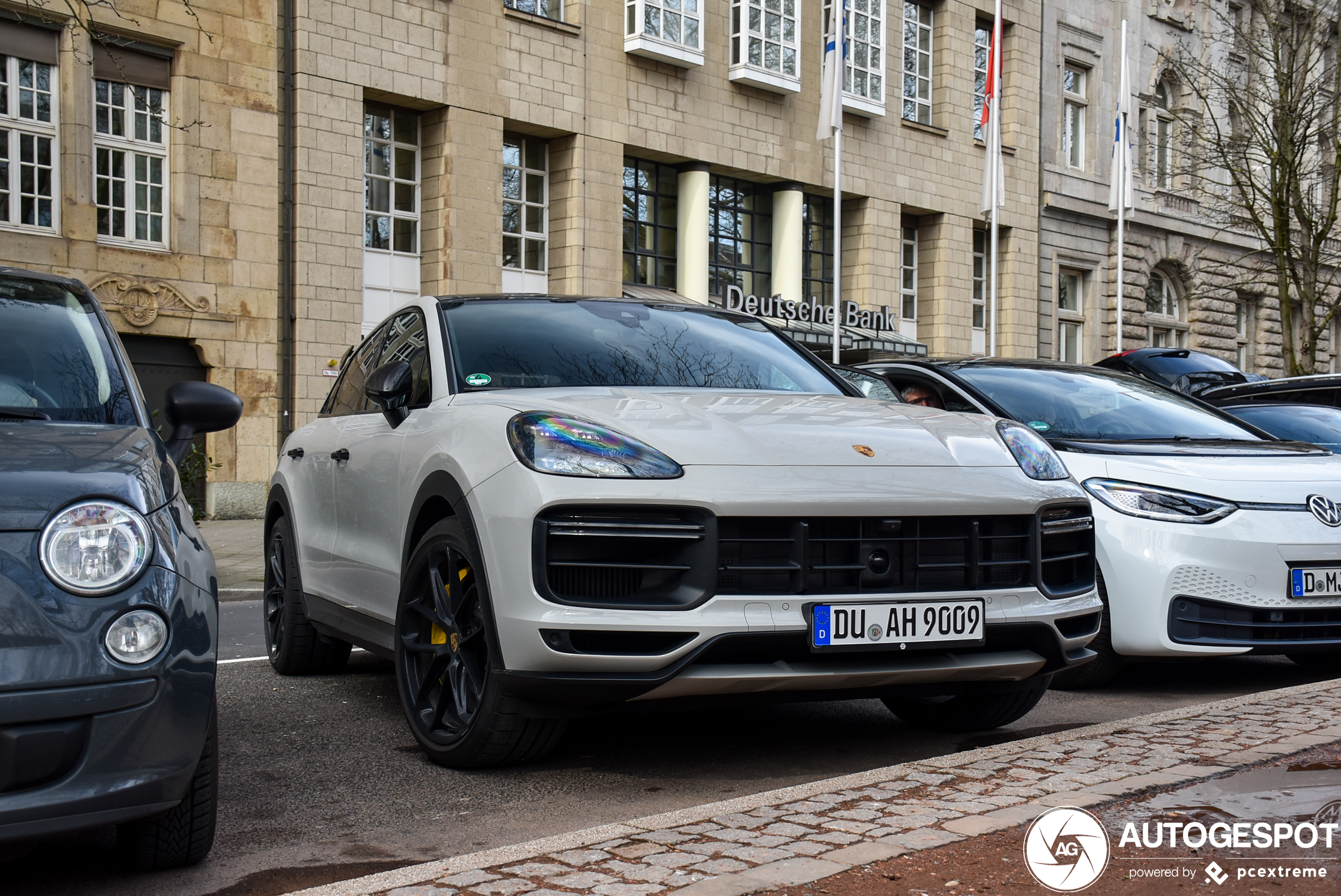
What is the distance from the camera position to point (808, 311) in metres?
28.0

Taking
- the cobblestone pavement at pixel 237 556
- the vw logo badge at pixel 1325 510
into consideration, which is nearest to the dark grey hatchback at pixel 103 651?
the vw logo badge at pixel 1325 510

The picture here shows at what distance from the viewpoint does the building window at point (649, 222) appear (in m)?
25.2

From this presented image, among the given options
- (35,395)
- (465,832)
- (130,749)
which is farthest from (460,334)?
(130,749)

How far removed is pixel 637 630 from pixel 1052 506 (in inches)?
57.5

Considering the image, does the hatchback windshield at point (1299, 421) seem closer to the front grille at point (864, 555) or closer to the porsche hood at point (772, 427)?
the porsche hood at point (772, 427)

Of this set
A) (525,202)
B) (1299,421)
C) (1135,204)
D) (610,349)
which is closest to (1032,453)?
(610,349)

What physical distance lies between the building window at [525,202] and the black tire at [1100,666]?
57.6ft

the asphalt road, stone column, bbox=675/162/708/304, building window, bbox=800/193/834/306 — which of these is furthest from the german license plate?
building window, bbox=800/193/834/306

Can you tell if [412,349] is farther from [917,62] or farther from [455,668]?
[917,62]

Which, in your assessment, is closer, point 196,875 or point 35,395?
point 196,875

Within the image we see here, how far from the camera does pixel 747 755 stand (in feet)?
15.7

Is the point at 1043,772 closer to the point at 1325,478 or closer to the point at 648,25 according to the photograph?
the point at 1325,478

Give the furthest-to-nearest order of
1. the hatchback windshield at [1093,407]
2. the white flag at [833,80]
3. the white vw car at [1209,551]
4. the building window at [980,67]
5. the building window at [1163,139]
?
the building window at [1163,139], the building window at [980,67], the white flag at [833,80], the hatchback windshield at [1093,407], the white vw car at [1209,551]

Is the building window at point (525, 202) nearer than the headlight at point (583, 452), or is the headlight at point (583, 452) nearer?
the headlight at point (583, 452)
